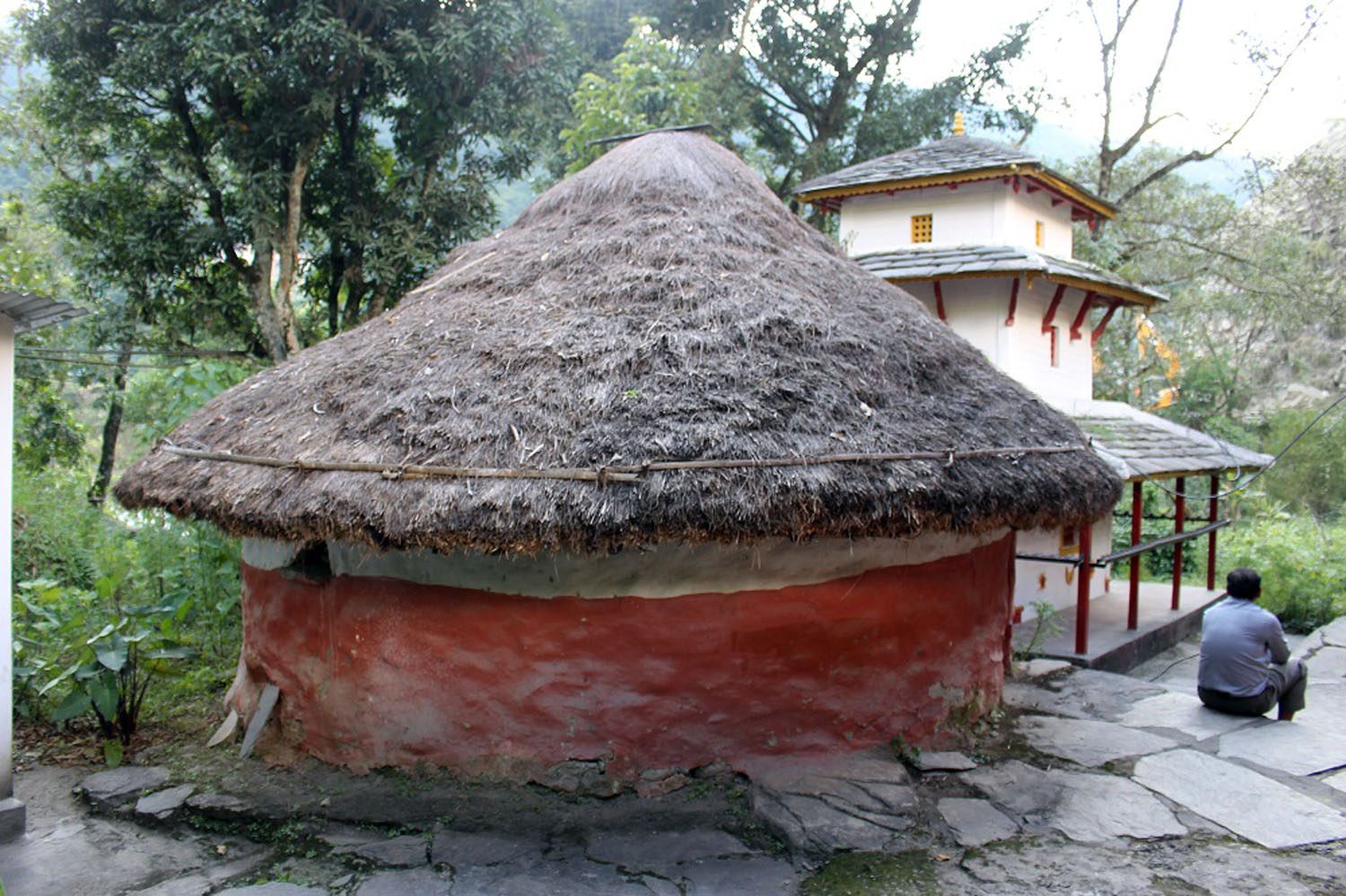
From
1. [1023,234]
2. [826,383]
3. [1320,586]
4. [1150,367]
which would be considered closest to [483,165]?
[1023,234]

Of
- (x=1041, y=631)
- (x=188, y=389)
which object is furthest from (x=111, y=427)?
(x=1041, y=631)

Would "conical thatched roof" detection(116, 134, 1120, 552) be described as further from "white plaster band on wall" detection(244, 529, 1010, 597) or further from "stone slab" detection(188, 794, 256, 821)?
"stone slab" detection(188, 794, 256, 821)

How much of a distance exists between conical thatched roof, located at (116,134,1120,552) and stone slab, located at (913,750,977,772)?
4.57 ft

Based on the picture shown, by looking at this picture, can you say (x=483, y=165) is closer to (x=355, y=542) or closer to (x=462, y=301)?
(x=462, y=301)

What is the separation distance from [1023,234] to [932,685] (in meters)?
7.68

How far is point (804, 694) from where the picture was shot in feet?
16.9

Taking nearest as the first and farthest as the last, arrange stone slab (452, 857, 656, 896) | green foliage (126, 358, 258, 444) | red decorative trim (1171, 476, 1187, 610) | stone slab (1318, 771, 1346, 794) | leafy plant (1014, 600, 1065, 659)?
stone slab (452, 857, 656, 896)
stone slab (1318, 771, 1346, 794)
green foliage (126, 358, 258, 444)
leafy plant (1014, 600, 1065, 659)
red decorative trim (1171, 476, 1187, 610)

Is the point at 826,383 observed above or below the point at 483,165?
below

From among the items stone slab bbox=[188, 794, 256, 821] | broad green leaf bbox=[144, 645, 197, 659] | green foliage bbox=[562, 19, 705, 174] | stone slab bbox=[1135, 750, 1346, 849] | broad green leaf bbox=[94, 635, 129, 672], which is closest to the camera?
stone slab bbox=[1135, 750, 1346, 849]

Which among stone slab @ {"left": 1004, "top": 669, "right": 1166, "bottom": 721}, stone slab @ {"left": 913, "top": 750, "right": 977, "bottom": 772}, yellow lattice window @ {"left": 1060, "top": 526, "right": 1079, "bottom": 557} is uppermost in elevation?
yellow lattice window @ {"left": 1060, "top": 526, "right": 1079, "bottom": 557}

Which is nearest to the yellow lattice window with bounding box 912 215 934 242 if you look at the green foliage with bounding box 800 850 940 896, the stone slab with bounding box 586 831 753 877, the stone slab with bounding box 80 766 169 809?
the green foliage with bounding box 800 850 940 896

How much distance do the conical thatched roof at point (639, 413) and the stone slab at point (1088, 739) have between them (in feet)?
4.96

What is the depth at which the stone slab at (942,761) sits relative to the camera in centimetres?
530

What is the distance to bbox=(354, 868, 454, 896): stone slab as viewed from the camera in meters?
4.11
